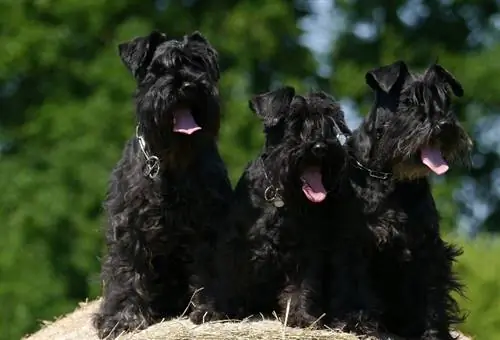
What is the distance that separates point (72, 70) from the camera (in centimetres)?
1788

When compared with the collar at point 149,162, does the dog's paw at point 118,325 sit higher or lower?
lower

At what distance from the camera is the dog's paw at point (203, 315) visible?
7.22 meters

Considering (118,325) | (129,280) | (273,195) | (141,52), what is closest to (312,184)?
(273,195)

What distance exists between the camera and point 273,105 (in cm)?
703

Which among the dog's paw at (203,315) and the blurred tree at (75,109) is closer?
the dog's paw at (203,315)

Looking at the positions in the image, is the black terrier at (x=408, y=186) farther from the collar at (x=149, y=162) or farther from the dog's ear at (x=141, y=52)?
the dog's ear at (x=141, y=52)

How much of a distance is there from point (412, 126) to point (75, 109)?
1120cm

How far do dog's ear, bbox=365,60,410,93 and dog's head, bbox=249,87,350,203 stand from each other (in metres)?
0.30

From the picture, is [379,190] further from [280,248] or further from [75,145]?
[75,145]

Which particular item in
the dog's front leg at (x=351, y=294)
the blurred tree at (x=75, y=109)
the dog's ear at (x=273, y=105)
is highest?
the dog's ear at (x=273, y=105)

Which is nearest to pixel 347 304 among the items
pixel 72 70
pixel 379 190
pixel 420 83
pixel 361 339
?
pixel 361 339

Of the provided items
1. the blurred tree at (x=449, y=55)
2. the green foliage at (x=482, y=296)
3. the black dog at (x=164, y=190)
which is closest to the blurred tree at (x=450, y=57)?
the blurred tree at (x=449, y=55)

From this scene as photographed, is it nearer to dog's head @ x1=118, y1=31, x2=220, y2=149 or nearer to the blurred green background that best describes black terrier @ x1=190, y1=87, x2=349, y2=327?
dog's head @ x1=118, y1=31, x2=220, y2=149

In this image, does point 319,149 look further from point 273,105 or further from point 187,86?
point 187,86
